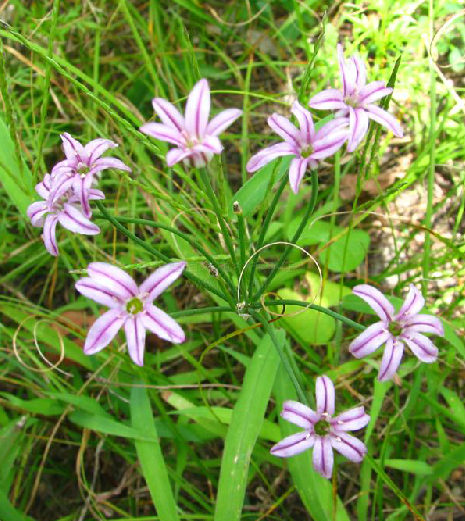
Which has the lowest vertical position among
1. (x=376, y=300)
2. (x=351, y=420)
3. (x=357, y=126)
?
(x=351, y=420)

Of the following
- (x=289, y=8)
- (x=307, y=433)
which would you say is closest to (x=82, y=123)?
(x=289, y=8)

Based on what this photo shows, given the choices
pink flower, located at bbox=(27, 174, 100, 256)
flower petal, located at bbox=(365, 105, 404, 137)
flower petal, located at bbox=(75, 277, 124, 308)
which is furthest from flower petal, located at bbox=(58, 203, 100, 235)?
flower petal, located at bbox=(365, 105, 404, 137)

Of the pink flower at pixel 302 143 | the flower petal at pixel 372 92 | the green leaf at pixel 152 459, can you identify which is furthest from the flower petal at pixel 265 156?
the green leaf at pixel 152 459

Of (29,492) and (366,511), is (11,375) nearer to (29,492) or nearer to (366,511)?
(29,492)

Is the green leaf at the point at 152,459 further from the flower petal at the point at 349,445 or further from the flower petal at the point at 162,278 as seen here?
the flower petal at the point at 162,278

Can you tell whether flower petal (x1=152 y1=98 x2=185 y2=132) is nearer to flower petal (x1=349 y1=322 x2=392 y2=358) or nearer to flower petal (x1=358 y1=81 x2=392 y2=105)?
flower petal (x1=358 y1=81 x2=392 y2=105)

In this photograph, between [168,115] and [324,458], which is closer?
[168,115]

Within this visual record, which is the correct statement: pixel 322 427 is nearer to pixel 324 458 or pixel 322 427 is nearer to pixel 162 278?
pixel 324 458

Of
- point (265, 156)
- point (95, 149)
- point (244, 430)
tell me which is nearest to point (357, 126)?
point (265, 156)
